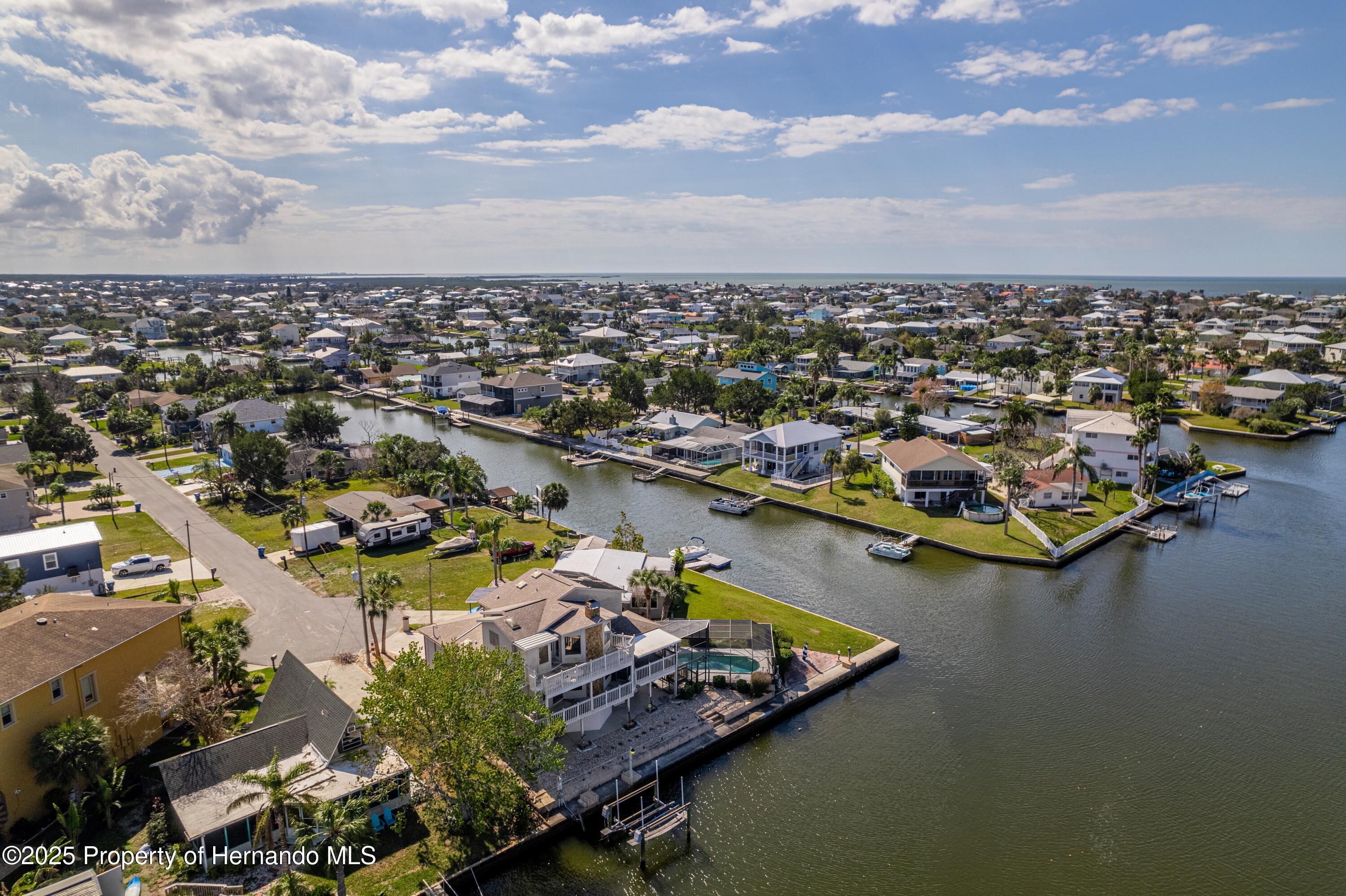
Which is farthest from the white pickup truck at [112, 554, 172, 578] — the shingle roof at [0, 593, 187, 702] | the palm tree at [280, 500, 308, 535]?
the shingle roof at [0, 593, 187, 702]

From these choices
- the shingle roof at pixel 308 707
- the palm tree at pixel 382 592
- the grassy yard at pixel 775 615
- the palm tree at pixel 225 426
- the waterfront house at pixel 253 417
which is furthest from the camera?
the waterfront house at pixel 253 417

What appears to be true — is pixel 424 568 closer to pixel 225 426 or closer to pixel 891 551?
pixel 891 551

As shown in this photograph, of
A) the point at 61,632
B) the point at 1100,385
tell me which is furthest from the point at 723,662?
the point at 1100,385

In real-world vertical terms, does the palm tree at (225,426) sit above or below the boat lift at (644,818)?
above

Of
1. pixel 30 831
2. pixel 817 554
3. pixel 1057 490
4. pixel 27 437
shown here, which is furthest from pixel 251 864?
pixel 27 437

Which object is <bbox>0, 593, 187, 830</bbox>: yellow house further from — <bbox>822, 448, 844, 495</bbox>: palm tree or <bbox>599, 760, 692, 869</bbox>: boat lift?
<bbox>822, 448, 844, 495</bbox>: palm tree

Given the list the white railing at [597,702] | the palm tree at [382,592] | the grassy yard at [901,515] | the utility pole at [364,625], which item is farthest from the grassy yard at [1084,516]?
the utility pole at [364,625]

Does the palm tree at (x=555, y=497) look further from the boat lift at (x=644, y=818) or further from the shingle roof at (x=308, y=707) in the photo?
the boat lift at (x=644, y=818)

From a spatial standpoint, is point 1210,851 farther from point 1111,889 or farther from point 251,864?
point 251,864
